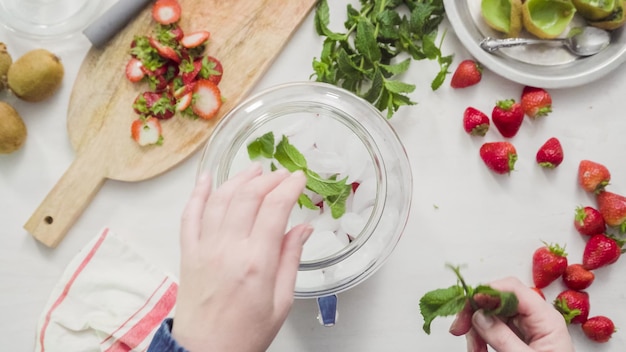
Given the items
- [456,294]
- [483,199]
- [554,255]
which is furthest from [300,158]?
[554,255]

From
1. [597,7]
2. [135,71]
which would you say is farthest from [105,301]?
[597,7]

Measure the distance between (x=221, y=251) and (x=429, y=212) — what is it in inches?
19.8

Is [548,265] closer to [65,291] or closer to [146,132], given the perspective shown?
[146,132]

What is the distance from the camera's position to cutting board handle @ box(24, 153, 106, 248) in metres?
1.12

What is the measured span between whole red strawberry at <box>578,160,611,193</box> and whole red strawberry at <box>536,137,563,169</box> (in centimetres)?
5

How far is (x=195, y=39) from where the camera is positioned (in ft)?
3.65

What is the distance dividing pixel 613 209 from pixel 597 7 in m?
0.35

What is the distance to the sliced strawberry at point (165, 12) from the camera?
1114mm

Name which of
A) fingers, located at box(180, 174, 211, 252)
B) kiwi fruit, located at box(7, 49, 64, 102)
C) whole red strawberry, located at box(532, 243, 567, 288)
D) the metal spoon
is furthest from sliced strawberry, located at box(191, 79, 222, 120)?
whole red strawberry, located at box(532, 243, 567, 288)

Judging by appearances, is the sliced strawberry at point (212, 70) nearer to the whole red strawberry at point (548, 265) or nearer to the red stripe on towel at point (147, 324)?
the red stripe on towel at point (147, 324)

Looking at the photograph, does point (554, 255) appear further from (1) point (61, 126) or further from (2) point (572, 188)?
(1) point (61, 126)

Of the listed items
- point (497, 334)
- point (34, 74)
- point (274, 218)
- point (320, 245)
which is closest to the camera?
point (274, 218)

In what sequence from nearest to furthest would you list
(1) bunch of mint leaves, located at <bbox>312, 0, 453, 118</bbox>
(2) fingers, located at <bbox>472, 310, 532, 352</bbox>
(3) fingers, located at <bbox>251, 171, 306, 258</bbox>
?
(3) fingers, located at <bbox>251, 171, 306, 258</bbox> → (2) fingers, located at <bbox>472, 310, 532, 352</bbox> → (1) bunch of mint leaves, located at <bbox>312, 0, 453, 118</bbox>

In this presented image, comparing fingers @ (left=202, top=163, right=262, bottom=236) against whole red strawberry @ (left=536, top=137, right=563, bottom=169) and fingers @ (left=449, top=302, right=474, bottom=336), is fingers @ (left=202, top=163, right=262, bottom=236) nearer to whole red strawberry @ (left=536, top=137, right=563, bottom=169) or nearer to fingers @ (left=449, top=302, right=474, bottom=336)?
fingers @ (left=449, top=302, right=474, bottom=336)
